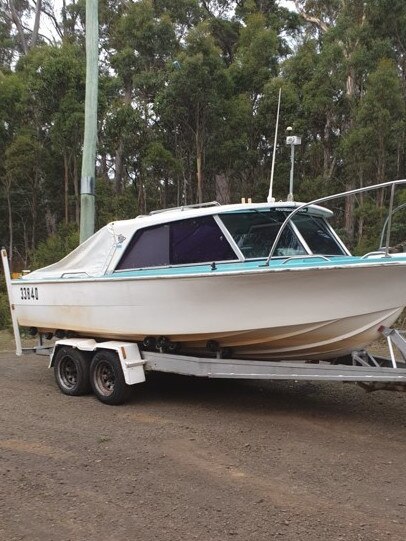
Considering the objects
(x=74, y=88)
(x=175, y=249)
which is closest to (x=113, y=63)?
(x=74, y=88)

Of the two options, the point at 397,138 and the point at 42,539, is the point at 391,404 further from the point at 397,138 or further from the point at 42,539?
the point at 397,138

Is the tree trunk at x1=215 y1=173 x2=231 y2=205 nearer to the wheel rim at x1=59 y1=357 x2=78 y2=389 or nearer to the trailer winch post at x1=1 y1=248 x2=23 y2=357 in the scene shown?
the trailer winch post at x1=1 y1=248 x2=23 y2=357

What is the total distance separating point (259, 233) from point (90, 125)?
5901 millimetres

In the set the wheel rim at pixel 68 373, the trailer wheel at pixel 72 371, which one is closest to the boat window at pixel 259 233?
the trailer wheel at pixel 72 371

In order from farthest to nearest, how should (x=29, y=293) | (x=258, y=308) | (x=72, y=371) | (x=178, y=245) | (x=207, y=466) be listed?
1. (x=29, y=293)
2. (x=72, y=371)
3. (x=178, y=245)
4. (x=258, y=308)
5. (x=207, y=466)

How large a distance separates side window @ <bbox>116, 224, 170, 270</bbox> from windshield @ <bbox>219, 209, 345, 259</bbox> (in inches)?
30.2

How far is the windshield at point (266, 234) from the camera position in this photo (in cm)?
616

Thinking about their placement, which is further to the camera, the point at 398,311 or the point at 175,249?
the point at 175,249

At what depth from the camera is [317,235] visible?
6.57 metres

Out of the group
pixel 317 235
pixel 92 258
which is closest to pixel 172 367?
pixel 92 258

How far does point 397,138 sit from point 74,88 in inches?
429

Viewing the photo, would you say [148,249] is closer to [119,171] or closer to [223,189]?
[223,189]

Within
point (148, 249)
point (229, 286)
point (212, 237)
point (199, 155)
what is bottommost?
point (229, 286)

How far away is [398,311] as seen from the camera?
200 inches
